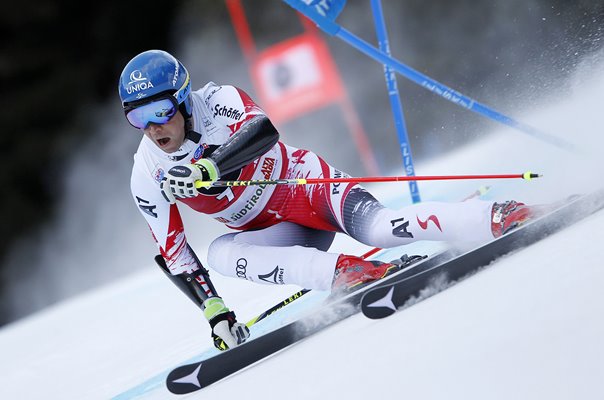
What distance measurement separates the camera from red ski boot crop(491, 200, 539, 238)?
2965 mm

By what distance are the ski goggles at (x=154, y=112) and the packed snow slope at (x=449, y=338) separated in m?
0.96

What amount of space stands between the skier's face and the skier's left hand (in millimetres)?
224

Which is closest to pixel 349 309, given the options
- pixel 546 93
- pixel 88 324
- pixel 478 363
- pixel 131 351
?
pixel 478 363

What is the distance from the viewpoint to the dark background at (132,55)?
7.83m

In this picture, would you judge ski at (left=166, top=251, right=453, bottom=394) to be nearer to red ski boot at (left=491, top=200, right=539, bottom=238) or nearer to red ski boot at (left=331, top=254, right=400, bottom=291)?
red ski boot at (left=331, top=254, right=400, bottom=291)

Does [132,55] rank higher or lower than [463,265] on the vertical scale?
higher

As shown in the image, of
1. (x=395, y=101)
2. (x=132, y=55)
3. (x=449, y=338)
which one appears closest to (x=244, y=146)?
(x=449, y=338)

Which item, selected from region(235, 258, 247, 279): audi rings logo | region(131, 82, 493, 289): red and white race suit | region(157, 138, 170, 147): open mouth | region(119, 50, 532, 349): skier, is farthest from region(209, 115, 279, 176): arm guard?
region(235, 258, 247, 279): audi rings logo

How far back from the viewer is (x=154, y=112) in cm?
316

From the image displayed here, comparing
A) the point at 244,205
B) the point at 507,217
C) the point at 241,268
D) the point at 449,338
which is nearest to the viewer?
the point at 449,338

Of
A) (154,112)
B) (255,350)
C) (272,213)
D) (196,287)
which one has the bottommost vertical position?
(255,350)

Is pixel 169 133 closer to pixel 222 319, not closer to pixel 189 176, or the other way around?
pixel 189 176

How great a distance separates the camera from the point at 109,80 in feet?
29.1

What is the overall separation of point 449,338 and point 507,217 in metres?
0.92
